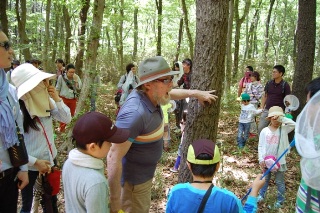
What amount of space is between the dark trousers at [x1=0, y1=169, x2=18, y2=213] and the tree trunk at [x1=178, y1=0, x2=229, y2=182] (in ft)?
6.03

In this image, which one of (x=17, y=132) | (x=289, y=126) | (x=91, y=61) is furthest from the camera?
(x=91, y=61)

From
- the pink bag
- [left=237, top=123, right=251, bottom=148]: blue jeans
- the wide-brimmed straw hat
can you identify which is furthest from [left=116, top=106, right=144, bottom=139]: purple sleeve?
[left=237, top=123, right=251, bottom=148]: blue jeans

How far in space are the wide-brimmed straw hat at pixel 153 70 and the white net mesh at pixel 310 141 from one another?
1170 mm

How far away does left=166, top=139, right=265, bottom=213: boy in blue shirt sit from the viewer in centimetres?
194

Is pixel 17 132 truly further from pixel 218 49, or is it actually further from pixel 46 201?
pixel 218 49

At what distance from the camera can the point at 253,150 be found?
670cm

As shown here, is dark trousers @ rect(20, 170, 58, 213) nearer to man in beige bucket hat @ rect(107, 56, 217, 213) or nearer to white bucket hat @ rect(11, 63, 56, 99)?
white bucket hat @ rect(11, 63, 56, 99)

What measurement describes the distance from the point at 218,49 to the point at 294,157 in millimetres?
4183

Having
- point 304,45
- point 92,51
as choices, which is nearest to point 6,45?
point 92,51

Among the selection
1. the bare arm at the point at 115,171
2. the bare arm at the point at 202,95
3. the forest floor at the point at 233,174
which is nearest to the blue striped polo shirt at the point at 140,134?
the bare arm at the point at 115,171

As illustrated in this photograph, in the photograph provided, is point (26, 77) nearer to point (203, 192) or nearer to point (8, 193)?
point (8, 193)

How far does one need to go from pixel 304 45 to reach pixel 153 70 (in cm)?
514

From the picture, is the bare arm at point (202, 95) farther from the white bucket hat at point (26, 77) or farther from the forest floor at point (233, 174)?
the forest floor at point (233, 174)

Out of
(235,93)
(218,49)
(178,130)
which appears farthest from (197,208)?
(235,93)
